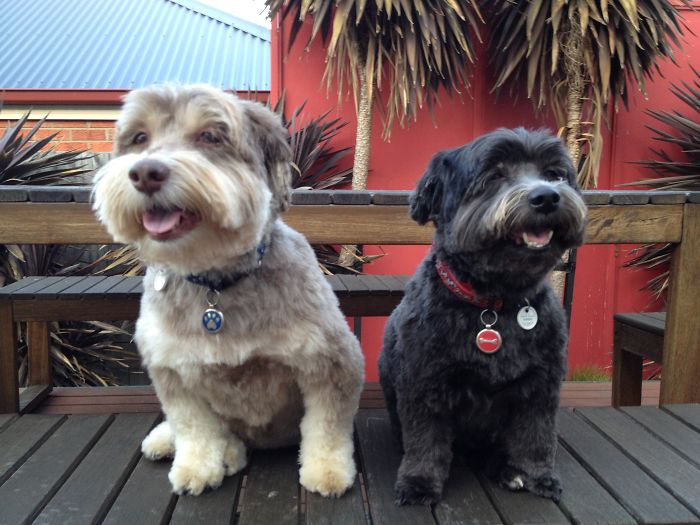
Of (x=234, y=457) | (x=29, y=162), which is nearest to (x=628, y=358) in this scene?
(x=234, y=457)

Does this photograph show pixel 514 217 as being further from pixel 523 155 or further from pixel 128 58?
pixel 128 58

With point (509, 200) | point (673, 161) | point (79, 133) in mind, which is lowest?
point (509, 200)

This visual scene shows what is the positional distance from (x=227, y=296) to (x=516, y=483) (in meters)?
1.11

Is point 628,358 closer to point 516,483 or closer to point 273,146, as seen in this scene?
point 516,483

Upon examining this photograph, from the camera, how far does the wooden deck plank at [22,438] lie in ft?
6.63

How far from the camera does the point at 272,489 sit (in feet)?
6.10

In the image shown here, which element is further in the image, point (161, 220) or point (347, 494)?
point (347, 494)

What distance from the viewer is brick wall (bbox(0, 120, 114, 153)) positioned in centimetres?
591

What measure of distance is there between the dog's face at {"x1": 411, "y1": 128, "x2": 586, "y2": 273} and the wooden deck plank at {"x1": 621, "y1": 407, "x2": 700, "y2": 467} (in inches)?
41.1

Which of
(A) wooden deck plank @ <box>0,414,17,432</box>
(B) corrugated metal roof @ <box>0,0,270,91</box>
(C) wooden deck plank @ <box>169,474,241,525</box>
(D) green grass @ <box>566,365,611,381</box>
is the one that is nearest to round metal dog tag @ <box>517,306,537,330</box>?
(C) wooden deck plank @ <box>169,474,241,525</box>

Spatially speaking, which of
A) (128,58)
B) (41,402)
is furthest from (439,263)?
(128,58)

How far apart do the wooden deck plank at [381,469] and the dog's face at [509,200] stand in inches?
31.3

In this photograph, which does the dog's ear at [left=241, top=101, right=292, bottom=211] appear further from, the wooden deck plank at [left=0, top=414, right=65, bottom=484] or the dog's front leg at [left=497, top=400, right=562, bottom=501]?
the wooden deck plank at [left=0, top=414, right=65, bottom=484]

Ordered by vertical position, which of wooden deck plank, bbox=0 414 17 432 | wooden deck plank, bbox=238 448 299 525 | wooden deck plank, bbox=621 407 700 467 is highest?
wooden deck plank, bbox=621 407 700 467
